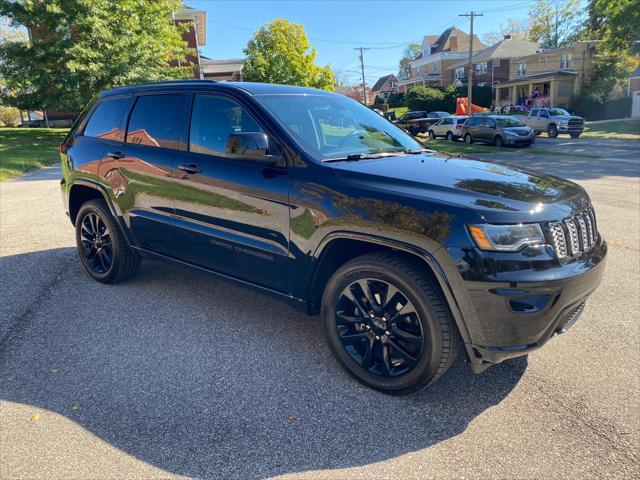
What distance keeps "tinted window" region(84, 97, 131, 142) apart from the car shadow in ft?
5.19

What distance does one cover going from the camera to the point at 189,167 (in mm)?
3830

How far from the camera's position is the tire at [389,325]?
2748 millimetres

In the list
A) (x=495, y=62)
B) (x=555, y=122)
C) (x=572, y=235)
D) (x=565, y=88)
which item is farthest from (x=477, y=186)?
(x=495, y=62)

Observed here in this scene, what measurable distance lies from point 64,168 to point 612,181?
40.4 feet

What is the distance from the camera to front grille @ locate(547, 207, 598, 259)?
8.80 feet

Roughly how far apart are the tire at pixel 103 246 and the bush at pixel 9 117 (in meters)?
48.6

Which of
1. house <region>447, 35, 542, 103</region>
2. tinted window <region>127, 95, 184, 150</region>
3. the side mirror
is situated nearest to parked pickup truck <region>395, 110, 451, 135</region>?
house <region>447, 35, 542, 103</region>

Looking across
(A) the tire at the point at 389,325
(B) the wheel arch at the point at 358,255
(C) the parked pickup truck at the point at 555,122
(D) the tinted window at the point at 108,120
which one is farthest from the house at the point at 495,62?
(A) the tire at the point at 389,325

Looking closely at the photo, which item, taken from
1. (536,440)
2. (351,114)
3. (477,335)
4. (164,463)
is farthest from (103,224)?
(536,440)

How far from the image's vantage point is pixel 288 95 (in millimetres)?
3902

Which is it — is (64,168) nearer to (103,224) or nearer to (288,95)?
(103,224)

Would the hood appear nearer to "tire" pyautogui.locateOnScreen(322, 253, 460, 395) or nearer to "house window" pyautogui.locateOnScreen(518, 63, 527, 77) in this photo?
"tire" pyautogui.locateOnScreen(322, 253, 460, 395)

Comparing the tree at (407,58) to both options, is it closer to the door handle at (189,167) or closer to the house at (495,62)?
the house at (495,62)

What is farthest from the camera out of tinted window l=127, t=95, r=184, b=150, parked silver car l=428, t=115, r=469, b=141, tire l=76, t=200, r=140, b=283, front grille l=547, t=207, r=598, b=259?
parked silver car l=428, t=115, r=469, b=141
